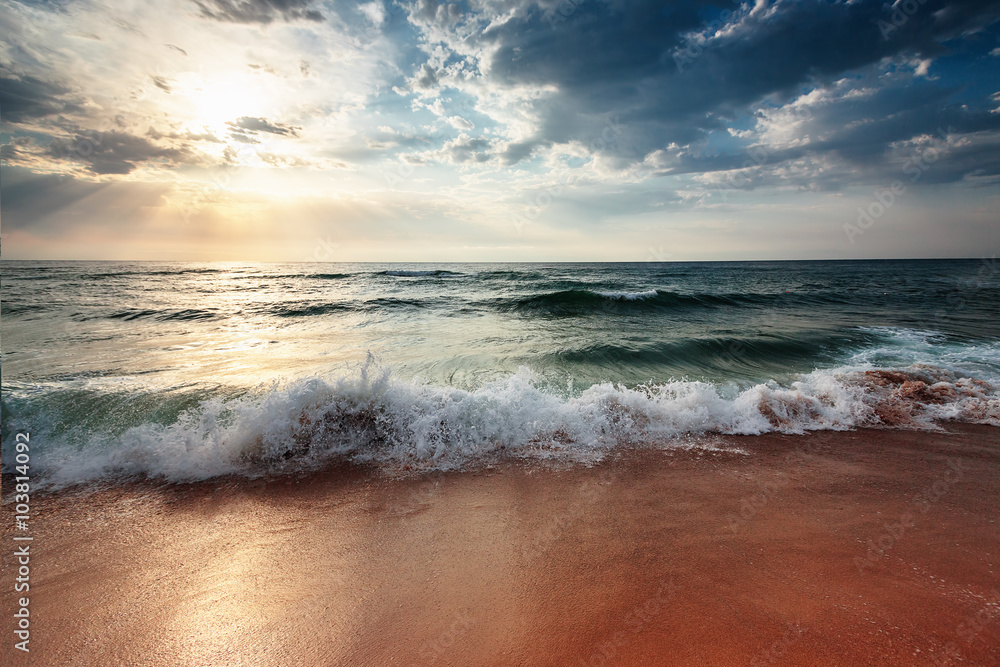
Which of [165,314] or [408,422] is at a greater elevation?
[408,422]

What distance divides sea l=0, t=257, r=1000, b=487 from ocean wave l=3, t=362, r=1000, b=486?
0.02 metres

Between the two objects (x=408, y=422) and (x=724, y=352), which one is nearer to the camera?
(x=408, y=422)

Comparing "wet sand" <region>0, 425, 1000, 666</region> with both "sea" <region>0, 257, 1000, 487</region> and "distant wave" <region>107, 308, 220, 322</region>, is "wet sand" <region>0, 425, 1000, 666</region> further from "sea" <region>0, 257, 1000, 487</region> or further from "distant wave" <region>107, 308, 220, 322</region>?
"distant wave" <region>107, 308, 220, 322</region>

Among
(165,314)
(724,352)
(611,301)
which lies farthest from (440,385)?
(611,301)

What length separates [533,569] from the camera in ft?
9.01

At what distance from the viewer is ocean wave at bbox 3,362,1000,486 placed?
4309 millimetres

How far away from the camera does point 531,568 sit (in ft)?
9.04

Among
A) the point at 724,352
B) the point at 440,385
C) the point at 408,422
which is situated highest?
the point at 408,422

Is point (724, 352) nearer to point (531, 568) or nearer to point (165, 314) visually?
point (531, 568)

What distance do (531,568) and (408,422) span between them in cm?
261

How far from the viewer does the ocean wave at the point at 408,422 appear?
4.31 m


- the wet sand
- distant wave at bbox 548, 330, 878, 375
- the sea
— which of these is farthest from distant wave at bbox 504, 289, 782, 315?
the wet sand

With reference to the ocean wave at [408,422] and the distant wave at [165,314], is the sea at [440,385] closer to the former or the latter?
the ocean wave at [408,422]

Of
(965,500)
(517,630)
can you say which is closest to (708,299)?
(965,500)
